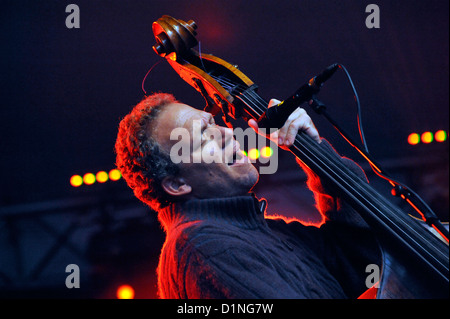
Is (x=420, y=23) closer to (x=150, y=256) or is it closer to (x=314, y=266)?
(x=314, y=266)

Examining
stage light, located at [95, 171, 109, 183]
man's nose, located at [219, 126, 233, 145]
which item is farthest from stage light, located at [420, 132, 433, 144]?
stage light, located at [95, 171, 109, 183]

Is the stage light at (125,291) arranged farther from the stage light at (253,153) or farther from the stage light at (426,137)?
the stage light at (426,137)

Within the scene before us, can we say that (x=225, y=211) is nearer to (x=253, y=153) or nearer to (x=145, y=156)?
(x=145, y=156)

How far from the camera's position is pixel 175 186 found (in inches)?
61.9

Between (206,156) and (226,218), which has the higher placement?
(206,156)

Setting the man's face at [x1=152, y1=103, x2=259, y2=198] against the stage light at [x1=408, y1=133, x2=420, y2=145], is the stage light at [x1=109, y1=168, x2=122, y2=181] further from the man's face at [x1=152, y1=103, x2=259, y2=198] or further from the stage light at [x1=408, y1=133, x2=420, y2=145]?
the stage light at [x1=408, y1=133, x2=420, y2=145]

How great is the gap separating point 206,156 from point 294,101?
51 cm

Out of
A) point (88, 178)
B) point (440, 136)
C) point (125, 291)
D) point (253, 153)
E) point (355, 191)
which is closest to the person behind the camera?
point (355, 191)

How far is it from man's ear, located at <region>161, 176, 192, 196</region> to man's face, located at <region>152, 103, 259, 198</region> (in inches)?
→ 0.7

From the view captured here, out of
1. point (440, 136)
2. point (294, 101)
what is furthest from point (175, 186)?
point (440, 136)

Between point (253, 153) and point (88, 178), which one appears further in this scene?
point (253, 153)

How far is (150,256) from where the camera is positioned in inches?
141

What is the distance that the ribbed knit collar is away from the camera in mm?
1459
